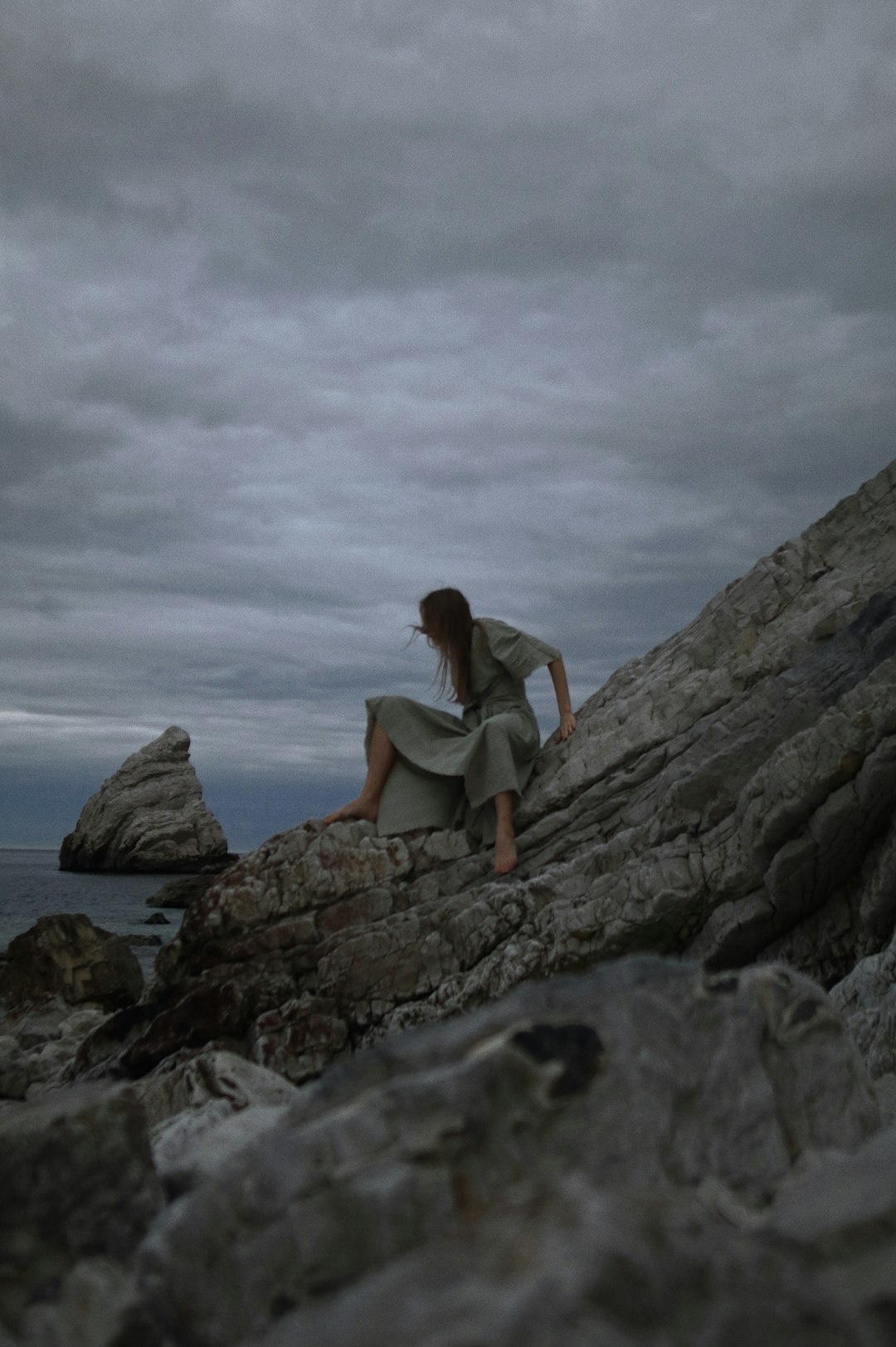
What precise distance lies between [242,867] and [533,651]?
344 cm

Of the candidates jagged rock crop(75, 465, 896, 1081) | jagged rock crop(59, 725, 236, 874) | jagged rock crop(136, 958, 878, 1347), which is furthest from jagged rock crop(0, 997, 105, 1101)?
jagged rock crop(59, 725, 236, 874)

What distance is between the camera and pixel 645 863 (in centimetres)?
889

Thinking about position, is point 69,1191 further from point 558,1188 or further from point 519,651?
point 519,651

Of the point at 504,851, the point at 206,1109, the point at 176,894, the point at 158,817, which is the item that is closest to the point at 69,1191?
the point at 206,1109

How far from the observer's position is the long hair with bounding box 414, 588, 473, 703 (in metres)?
10.5

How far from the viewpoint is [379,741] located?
10375mm

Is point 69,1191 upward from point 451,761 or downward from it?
downward

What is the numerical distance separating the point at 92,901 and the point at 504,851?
179 feet

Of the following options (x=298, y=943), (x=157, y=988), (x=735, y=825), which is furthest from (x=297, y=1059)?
(x=735, y=825)

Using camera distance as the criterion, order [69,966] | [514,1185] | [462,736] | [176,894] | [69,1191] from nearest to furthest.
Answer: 1. [514,1185]
2. [69,1191]
3. [462,736]
4. [69,966]
5. [176,894]

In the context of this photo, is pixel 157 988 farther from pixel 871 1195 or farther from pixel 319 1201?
pixel 871 1195

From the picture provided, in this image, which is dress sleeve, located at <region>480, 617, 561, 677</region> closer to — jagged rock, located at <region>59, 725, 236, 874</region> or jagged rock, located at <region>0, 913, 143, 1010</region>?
jagged rock, located at <region>0, 913, 143, 1010</region>

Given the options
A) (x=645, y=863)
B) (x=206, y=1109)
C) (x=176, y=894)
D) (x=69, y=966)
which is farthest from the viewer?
(x=176, y=894)

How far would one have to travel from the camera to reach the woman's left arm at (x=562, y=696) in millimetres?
10477
